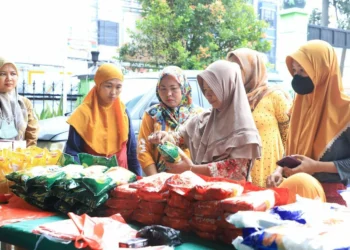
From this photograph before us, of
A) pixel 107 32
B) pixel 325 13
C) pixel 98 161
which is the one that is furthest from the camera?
pixel 107 32

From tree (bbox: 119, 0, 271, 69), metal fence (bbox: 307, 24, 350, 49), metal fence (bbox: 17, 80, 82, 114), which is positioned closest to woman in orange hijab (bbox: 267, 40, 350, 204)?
tree (bbox: 119, 0, 271, 69)

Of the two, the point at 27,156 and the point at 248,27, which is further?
the point at 248,27

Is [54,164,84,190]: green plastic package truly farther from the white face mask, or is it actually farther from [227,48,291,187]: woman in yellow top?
the white face mask

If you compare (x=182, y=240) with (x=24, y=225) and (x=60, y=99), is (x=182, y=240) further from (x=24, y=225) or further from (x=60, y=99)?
(x=60, y=99)

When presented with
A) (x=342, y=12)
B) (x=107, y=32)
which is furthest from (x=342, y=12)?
(x=107, y=32)

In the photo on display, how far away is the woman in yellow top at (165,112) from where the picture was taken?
2.47 m

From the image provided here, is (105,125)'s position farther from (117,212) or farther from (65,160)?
(117,212)

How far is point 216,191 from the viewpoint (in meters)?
1.30

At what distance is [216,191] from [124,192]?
1.20 ft

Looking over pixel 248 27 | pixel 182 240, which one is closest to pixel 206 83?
pixel 182 240

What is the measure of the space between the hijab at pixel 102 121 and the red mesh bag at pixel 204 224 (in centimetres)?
118

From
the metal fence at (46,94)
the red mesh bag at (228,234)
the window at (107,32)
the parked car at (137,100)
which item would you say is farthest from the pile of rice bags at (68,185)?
the window at (107,32)

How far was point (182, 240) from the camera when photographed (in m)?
1.31

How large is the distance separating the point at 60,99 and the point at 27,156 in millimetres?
6393
